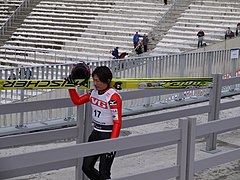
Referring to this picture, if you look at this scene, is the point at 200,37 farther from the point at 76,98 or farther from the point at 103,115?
the point at 103,115

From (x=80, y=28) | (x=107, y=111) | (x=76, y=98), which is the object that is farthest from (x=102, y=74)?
(x=80, y=28)

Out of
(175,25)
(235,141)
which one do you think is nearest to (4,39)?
(175,25)

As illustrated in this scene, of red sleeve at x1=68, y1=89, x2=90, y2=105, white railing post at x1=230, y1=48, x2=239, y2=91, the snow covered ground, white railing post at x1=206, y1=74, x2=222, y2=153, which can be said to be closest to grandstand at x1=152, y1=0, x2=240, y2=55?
white railing post at x1=230, y1=48, x2=239, y2=91

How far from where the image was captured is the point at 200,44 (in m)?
23.5

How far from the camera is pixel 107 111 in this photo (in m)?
5.32

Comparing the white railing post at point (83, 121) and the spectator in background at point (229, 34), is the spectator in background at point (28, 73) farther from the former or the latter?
the spectator in background at point (229, 34)

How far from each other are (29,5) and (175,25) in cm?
983

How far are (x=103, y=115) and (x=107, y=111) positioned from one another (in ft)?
0.21

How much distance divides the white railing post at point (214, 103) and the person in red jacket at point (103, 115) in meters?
2.78

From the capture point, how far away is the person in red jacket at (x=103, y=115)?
525 cm

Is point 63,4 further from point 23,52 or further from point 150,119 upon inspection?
point 150,119

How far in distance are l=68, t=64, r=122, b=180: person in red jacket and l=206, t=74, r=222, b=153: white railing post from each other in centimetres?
278

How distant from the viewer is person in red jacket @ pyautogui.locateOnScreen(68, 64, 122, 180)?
5246 mm

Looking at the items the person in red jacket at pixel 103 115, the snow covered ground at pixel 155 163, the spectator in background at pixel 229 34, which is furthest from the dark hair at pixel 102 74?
the spectator in background at pixel 229 34
